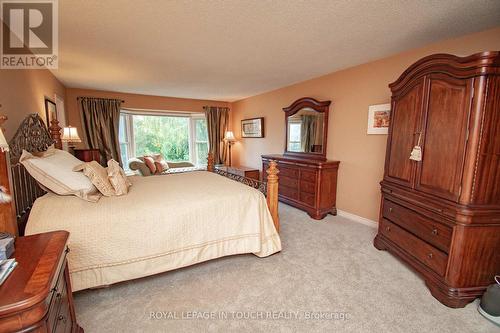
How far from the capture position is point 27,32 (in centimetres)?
218

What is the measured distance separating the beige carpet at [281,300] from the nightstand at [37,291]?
1.59ft

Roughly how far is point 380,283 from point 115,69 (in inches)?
163

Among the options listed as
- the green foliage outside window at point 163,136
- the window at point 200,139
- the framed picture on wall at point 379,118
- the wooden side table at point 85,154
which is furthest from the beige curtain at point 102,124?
the framed picture on wall at point 379,118

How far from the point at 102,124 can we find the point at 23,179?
324cm

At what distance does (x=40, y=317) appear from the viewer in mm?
812

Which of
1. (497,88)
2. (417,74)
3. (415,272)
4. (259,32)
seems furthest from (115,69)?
(415,272)

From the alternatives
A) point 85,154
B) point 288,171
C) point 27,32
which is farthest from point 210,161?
point 27,32

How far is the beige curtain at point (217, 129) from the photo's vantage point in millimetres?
6078

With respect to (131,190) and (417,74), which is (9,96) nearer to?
(131,190)

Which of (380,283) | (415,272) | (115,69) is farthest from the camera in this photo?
(115,69)

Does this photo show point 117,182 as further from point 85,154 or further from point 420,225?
point 420,225

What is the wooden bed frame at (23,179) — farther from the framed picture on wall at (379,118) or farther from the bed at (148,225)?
the framed picture on wall at (379,118)

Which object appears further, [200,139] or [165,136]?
[200,139]

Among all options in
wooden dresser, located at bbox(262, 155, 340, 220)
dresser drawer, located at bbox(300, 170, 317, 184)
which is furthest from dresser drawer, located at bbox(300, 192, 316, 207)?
dresser drawer, located at bbox(300, 170, 317, 184)
